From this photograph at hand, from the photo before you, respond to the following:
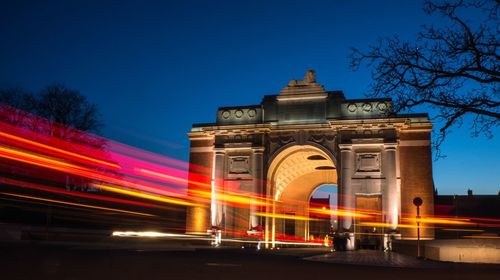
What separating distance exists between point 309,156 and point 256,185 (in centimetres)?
608

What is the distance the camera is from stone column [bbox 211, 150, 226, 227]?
42.3 meters

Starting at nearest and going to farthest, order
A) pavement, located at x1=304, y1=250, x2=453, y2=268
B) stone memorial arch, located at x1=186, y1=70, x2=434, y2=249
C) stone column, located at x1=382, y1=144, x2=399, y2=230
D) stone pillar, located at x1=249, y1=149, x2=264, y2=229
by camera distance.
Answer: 1. pavement, located at x1=304, y1=250, x2=453, y2=268
2. stone column, located at x1=382, y1=144, x2=399, y2=230
3. stone memorial arch, located at x1=186, y1=70, x2=434, y2=249
4. stone pillar, located at x1=249, y1=149, x2=264, y2=229

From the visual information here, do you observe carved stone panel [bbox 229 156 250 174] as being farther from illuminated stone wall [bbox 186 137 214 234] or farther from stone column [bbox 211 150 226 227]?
illuminated stone wall [bbox 186 137 214 234]

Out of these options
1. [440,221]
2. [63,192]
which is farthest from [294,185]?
[63,192]

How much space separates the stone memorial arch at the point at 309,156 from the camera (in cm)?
3875

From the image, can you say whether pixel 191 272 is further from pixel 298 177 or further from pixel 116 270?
pixel 298 177

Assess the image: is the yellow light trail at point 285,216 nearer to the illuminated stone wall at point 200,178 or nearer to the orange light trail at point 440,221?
the illuminated stone wall at point 200,178

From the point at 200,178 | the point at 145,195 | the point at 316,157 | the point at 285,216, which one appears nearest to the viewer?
the point at 200,178

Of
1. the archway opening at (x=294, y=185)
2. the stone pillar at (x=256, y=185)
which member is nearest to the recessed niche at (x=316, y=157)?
the archway opening at (x=294, y=185)

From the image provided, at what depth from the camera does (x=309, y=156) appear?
44938mm

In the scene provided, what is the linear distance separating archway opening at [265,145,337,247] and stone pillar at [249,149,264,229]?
0.95 meters

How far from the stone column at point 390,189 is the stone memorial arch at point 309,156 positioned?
0.07 meters

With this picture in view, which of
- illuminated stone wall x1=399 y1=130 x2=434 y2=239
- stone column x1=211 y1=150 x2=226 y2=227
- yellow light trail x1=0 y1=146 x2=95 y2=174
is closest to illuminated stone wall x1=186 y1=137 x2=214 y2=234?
stone column x1=211 y1=150 x2=226 y2=227

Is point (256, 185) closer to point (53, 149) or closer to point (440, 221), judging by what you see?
point (440, 221)
